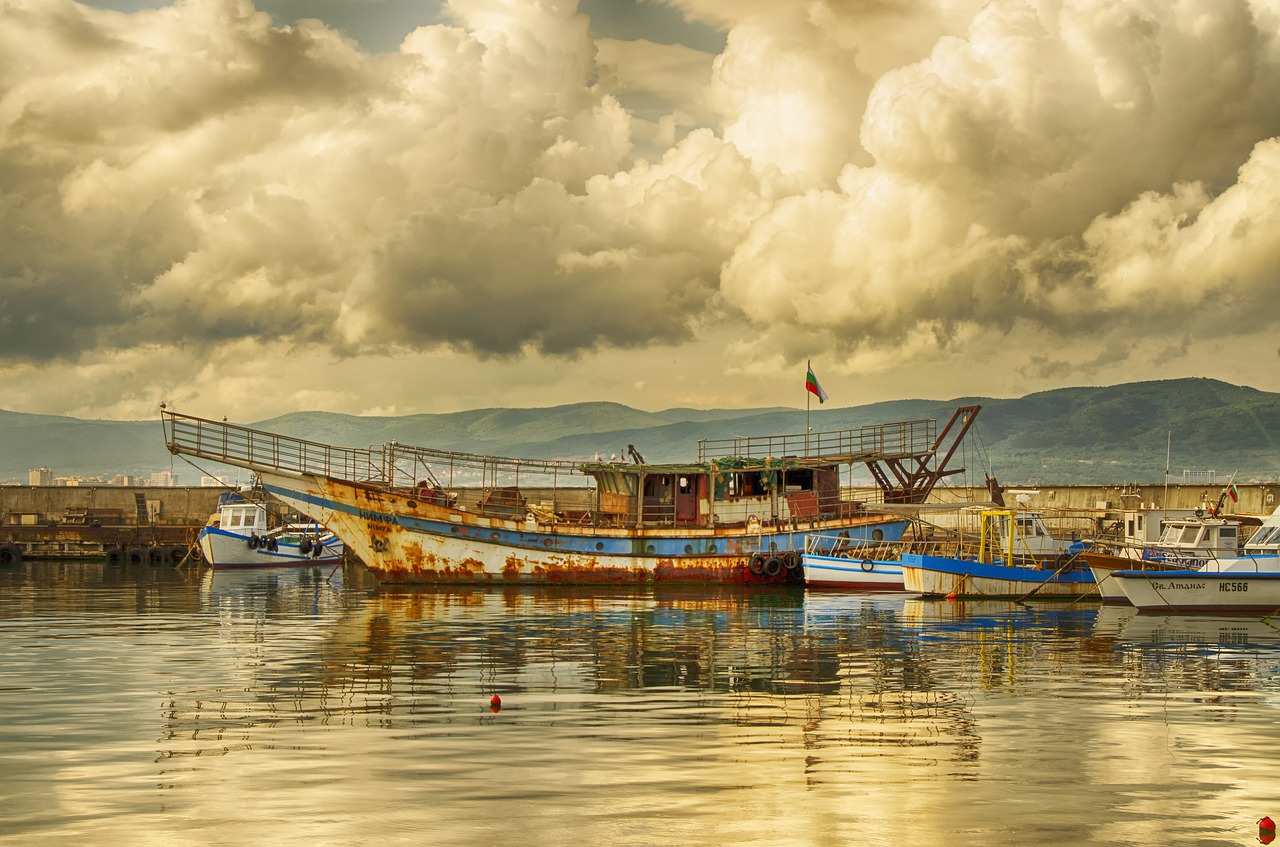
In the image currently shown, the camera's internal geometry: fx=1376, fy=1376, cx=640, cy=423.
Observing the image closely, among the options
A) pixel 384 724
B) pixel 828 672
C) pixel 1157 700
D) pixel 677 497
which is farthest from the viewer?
pixel 677 497

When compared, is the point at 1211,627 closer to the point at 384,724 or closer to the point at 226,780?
the point at 384,724

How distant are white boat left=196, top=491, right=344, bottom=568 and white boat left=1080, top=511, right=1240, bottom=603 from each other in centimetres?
3570

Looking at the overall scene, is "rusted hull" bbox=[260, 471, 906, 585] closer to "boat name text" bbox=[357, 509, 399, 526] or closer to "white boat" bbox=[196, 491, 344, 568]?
"boat name text" bbox=[357, 509, 399, 526]

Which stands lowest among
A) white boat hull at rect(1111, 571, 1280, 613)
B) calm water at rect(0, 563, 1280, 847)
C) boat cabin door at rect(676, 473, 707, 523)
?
calm water at rect(0, 563, 1280, 847)

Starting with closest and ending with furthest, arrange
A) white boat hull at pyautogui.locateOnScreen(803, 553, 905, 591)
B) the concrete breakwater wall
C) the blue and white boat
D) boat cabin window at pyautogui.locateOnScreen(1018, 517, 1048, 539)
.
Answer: the blue and white boat
white boat hull at pyautogui.locateOnScreen(803, 553, 905, 591)
boat cabin window at pyautogui.locateOnScreen(1018, 517, 1048, 539)
the concrete breakwater wall

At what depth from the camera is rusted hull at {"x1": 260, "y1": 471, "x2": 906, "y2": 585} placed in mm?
46406

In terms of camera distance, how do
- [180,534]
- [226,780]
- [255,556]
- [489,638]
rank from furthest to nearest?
[180,534] → [255,556] → [489,638] → [226,780]

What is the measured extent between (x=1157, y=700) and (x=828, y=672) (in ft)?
17.3

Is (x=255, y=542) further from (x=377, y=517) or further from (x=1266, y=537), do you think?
(x=1266, y=537)

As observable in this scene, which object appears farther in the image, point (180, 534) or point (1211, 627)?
point (180, 534)

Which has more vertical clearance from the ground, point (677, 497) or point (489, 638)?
point (677, 497)

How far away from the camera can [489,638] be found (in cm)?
2803

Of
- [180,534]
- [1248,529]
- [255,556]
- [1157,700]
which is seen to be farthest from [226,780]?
[180,534]

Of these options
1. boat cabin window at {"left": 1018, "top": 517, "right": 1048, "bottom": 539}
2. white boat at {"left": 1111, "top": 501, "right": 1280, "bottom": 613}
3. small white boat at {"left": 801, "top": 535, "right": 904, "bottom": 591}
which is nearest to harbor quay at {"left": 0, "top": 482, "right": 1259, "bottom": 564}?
boat cabin window at {"left": 1018, "top": 517, "right": 1048, "bottom": 539}
